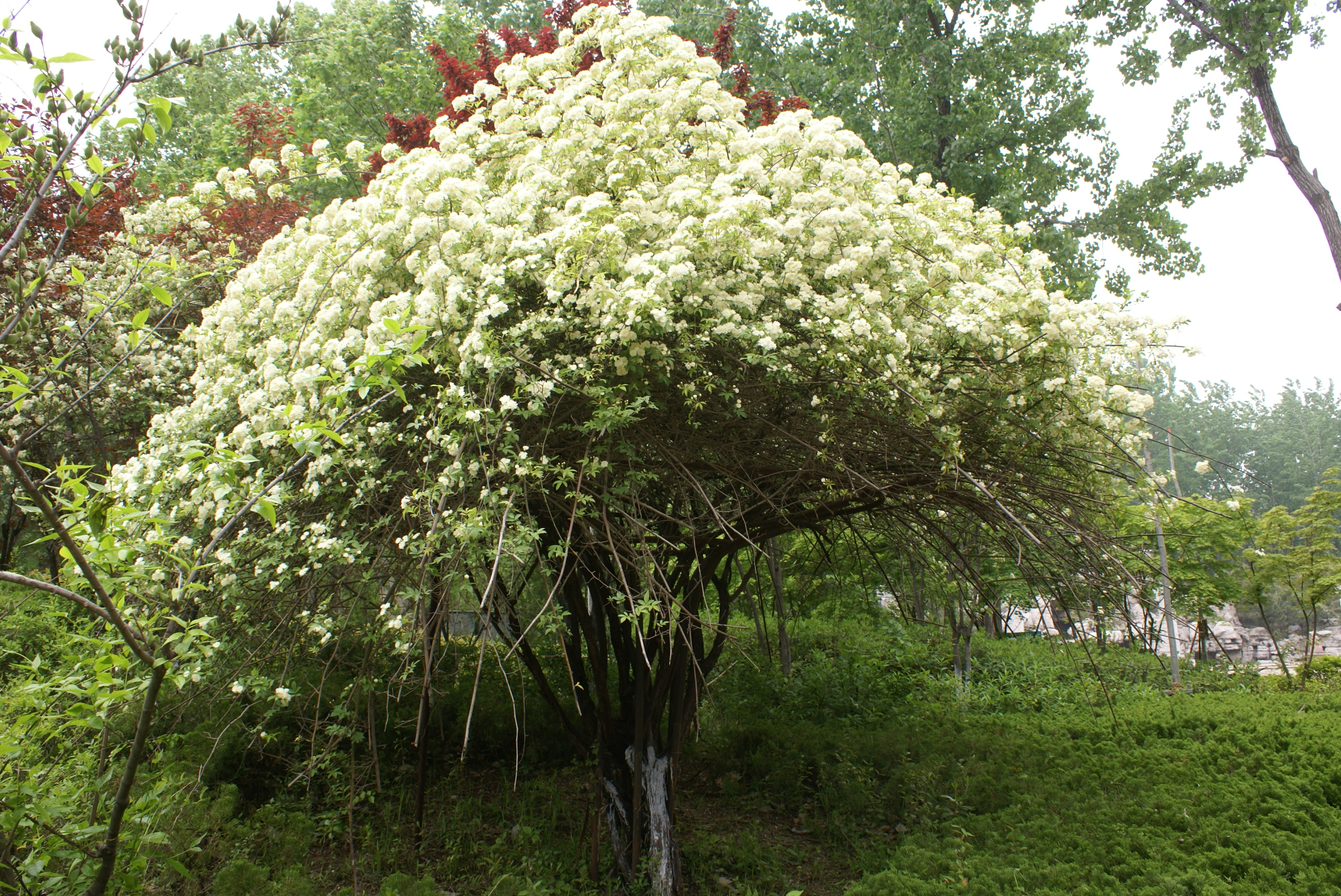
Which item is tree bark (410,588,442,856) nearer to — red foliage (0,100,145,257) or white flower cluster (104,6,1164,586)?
white flower cluster (104,6,1164,586)

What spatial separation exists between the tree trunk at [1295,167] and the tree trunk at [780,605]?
8340 mm

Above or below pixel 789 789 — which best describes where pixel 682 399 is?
above

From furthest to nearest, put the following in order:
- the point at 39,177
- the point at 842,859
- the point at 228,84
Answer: the point at 228,84
the point at 842,859
the point at 39,177

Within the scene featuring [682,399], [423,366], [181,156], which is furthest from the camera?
[181,156]

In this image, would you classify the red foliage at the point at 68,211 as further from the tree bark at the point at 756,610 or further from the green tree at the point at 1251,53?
the green tree at the point at 1251,53

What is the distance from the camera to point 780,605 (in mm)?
6906

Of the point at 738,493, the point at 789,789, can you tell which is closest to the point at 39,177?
the point at 738,493

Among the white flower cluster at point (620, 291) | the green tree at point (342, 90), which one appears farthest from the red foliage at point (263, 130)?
the white flower cluster at point (620, 291)

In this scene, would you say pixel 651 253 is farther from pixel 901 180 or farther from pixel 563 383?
pixel 901 180

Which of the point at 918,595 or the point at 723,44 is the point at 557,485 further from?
the point at 918,595

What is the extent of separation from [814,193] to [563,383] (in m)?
1.55

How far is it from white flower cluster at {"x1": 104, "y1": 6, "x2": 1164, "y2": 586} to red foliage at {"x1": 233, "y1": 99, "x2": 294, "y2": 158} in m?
5.72

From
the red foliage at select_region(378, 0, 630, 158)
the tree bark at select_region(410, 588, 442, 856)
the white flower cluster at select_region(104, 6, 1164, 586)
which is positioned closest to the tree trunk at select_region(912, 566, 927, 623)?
the white flower cluster at select_region(104, 6, 1164, 586)

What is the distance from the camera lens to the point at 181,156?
15.9 meters
